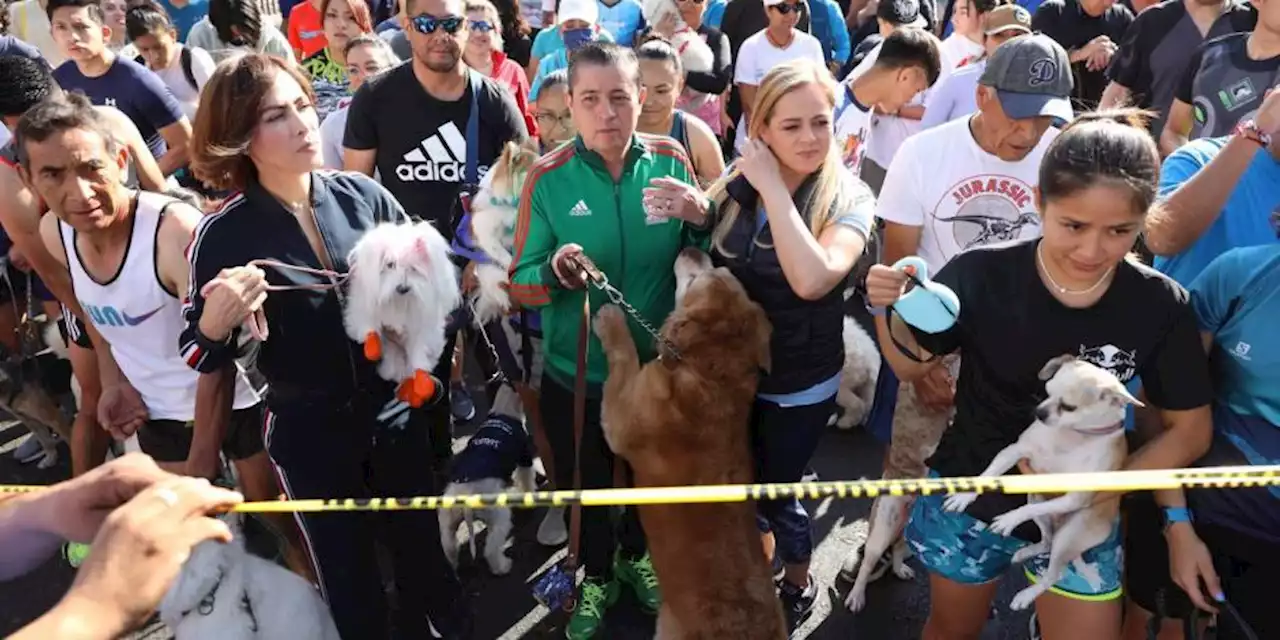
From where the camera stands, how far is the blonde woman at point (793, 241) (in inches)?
103

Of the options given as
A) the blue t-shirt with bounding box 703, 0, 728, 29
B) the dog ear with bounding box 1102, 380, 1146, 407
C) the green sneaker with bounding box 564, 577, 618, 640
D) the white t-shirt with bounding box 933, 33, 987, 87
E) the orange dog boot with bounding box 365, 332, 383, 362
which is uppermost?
the blue t-shirt with bounding box 703, 0, 728, 29

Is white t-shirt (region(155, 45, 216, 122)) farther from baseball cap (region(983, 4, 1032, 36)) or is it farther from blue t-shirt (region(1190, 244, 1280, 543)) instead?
blue t-shirt (region(1190, 244, 1280, 543))

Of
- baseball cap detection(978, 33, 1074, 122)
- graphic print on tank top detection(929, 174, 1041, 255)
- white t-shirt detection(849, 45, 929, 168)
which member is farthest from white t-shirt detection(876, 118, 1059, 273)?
white t-shirt detection(849, 45, 929, 168)

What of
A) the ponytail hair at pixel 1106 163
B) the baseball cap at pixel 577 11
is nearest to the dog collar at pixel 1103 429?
the ponytail hair at pixel 1106 163

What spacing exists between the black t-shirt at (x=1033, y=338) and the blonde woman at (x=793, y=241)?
1.44 feet

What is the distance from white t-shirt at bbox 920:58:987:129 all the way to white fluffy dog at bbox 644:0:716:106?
1687mm

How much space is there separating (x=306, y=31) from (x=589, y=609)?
16.3ft

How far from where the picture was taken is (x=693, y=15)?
6855 mm

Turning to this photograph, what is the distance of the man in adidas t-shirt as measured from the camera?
12.4 ft

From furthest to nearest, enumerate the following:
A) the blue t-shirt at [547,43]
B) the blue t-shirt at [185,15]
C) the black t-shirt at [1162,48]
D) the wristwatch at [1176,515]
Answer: the blue t-shirt at [185,15]
the blue t-shirt at [547,43]
the black t-shirt at [1162,48]
the wristwatch at [1176,515]

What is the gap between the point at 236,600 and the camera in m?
2.38

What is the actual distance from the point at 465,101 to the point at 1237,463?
3196mm

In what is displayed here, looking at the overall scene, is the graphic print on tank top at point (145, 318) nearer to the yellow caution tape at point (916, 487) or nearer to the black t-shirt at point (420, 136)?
the yellow caution tape at point (916, 487)

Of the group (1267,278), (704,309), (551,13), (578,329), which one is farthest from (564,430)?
(551,13)
